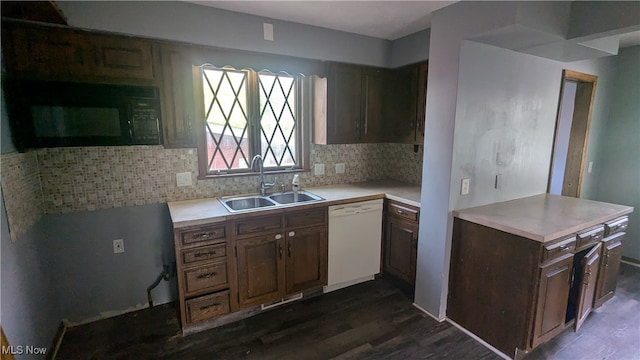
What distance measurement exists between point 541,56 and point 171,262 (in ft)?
11.6

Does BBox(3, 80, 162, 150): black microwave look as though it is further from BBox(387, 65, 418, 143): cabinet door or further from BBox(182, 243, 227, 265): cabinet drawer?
BBox(387, 65, 418, 143): cabinet door

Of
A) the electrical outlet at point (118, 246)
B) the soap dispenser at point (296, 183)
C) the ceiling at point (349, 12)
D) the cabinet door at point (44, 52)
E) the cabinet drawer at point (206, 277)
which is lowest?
the cabinet drawer at point (206, 277)

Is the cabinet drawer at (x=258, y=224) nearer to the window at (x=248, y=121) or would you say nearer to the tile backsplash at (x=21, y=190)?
the window at (x=248, y=121)

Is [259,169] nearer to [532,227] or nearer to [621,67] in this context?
[532,227]

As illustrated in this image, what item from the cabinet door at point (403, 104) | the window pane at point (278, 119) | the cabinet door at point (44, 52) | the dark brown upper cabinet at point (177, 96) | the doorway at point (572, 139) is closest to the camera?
the cabinet door at point (44, 52)

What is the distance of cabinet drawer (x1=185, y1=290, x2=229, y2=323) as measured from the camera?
2141 mm

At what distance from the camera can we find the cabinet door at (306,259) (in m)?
2.49

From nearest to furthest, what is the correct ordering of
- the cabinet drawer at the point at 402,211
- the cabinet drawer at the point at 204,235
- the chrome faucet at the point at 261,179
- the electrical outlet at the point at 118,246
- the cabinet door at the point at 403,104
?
the cabinet drawer at the point at 204,235, the electrical outlet at the point at 118,246, the cabinet drawer at the point at 402,211, the chrome faucet at the point at 261,179, the cabinet door at the point at 403,104

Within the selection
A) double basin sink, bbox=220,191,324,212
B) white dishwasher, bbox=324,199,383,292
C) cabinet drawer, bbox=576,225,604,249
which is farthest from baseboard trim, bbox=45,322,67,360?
cabinet drawer, bbox=576,225,604,249

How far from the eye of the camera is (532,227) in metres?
1.86

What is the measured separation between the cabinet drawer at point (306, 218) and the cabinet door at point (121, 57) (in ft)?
4.84

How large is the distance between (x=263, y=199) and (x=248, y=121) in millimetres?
744

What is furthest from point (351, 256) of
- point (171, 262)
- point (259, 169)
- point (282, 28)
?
point (282, 28)

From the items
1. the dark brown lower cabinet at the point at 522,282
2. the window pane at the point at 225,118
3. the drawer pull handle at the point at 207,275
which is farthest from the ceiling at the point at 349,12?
the drawer pull handle at the point at 207,275
